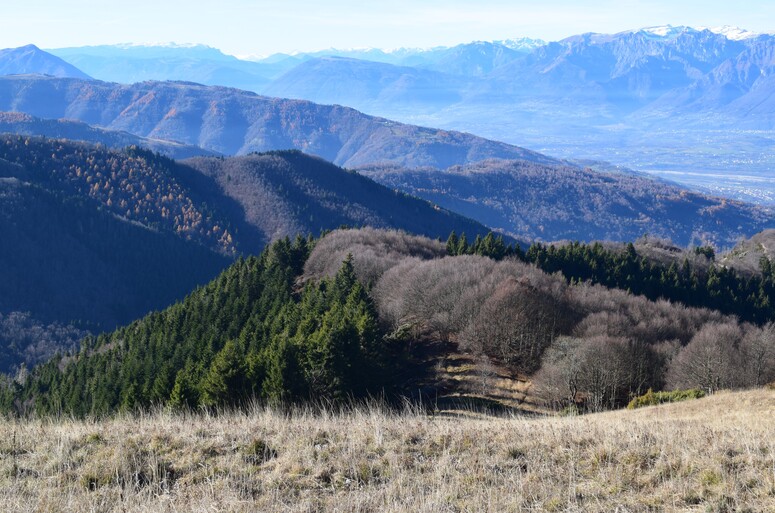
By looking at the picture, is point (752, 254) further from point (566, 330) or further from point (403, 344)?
point (403, 344)

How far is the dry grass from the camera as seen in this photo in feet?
27.5

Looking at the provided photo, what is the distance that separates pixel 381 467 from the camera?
973cm

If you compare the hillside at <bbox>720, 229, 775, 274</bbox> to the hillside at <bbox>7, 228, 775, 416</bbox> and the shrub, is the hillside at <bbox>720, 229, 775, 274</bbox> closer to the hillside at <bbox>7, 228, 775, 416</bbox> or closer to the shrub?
the hillside at <bbox>7, 228, 775, 416</bbox>

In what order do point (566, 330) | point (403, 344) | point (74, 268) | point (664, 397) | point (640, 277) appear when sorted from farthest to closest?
point (74, 268)
point (640, 277)
point (566, 330)
point (403, 344)
point (664, 397)

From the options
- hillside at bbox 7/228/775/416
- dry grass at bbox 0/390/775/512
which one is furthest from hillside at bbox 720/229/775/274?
dry grass at bbox 0/390/775/512

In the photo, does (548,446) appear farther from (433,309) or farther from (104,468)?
(433,309)

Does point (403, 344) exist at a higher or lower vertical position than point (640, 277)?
higher

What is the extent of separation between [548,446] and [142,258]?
7138 inches

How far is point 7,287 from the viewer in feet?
493

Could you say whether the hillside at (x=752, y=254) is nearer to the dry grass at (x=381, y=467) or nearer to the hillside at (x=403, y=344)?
the hillside at (x=403, y=344)

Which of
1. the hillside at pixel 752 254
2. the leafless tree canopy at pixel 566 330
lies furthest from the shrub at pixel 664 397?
the hillside at pixel 752 254

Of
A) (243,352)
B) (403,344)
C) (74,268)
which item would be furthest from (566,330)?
(74,268)

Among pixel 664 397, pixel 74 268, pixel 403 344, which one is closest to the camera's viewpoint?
pixel 664 397

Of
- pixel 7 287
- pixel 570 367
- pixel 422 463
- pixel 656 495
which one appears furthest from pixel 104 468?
pixel 7 287
